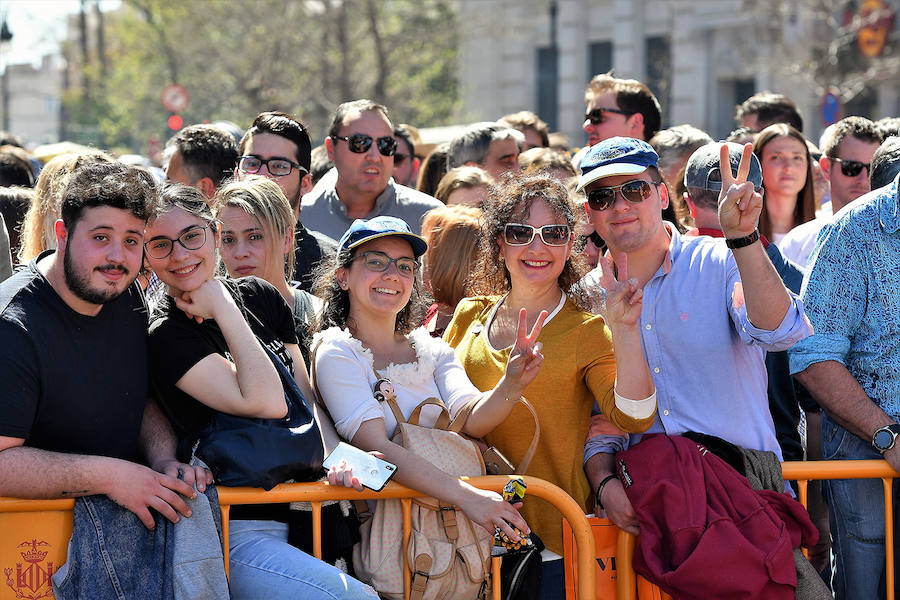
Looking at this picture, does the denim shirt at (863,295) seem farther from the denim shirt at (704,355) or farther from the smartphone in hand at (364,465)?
the smartphone in hand at (364,465)

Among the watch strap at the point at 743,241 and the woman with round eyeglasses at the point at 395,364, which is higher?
the watch strap at the point at 743,241

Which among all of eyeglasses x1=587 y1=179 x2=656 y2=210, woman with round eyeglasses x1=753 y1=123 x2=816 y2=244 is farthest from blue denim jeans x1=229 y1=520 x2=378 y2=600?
woman with round eyeglasses x1=753 y1=123 x2=816 y2=244

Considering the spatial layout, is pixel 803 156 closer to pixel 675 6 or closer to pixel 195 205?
pixel 195 205

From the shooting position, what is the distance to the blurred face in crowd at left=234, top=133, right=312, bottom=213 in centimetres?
622

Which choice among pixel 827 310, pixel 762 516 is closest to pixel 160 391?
pixel 762 516

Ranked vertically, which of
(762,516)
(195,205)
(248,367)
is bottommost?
(762,516)

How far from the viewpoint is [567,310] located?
4.21 m

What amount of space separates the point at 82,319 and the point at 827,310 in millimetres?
2875

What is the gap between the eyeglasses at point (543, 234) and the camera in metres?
4.21

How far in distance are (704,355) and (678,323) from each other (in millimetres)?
153

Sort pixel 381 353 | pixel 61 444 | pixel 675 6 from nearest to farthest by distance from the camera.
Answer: pixel 61 444 → pixel 381 353 → pixel 675 6

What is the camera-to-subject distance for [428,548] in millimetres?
3740

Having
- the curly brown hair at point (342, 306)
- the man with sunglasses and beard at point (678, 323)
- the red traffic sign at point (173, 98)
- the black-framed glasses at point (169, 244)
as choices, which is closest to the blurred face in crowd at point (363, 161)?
the curly brown hair at point (342, 306)

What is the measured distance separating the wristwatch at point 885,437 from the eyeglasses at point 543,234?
1444 millimetres
